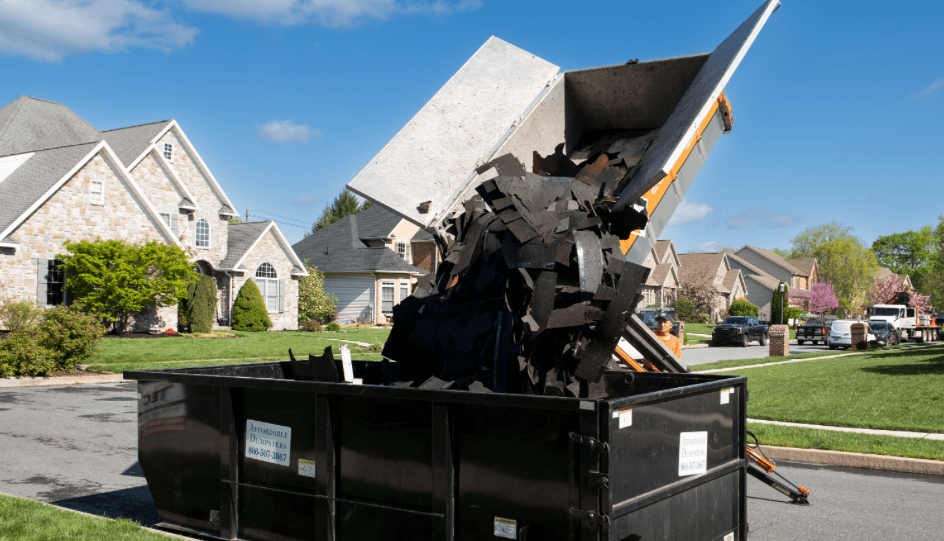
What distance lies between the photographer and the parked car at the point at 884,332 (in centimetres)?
3531

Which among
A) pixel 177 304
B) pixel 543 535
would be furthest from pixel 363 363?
pixel 177 304

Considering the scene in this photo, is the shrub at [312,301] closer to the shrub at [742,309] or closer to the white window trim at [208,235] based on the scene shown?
the white window trim at [208,235]

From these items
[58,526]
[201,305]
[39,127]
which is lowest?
[58,526]

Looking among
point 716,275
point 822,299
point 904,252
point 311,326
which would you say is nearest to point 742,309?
point 716,275

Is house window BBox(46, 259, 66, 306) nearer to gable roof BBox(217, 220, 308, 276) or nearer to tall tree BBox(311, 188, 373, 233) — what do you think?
gable roof BBox(217, 220, 308, 276)

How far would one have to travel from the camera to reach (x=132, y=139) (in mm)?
32906

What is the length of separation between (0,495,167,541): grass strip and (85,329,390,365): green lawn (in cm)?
1296

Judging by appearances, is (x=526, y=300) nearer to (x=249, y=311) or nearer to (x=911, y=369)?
(x=911, y=369)

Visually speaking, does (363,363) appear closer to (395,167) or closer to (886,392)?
(395,167)

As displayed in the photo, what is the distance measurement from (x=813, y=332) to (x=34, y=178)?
3897 cm

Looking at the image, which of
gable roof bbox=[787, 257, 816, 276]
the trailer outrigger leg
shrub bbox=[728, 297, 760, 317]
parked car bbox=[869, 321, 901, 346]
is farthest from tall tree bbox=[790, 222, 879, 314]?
the trailer outrigger leg

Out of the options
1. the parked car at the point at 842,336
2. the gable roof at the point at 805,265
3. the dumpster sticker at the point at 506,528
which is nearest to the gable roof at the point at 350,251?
the parked car at the point at 842,336

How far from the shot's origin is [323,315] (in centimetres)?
3862

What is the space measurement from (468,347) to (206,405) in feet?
5.64
